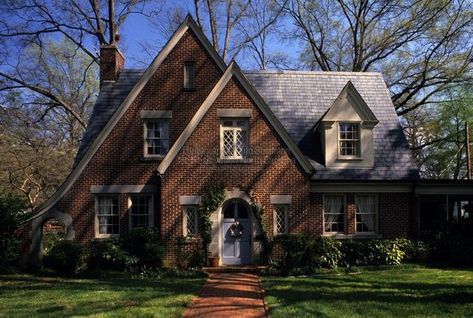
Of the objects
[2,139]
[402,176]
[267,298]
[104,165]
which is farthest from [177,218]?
[2,139]

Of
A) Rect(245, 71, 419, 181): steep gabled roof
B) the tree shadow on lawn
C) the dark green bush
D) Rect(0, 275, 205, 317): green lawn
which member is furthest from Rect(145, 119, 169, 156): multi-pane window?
the dark green bush

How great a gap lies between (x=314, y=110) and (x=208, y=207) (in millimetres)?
6613

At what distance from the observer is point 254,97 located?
1880 cm

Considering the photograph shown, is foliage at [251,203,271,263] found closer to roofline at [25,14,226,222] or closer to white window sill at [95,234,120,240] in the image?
white window sill at [95,234,120,240]

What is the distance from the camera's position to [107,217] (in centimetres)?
1938

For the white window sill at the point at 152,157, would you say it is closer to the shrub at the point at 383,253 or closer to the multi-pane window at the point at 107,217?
the multi-pane window at the point at 107,217

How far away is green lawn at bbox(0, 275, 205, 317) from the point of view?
10.6 meters

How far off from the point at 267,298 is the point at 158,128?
990cm

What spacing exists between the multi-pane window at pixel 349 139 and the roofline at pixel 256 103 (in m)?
2.45

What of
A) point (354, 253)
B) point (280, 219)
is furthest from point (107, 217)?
point (354, 253)

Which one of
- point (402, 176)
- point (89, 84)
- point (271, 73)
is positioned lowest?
point (402, 176)

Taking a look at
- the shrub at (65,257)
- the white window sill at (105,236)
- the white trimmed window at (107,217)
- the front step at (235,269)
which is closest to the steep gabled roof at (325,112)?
the front step at (235,269)

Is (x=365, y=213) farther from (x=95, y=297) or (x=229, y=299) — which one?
(x=95, y=297)

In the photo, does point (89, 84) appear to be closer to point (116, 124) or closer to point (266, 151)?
point (116, 124)
